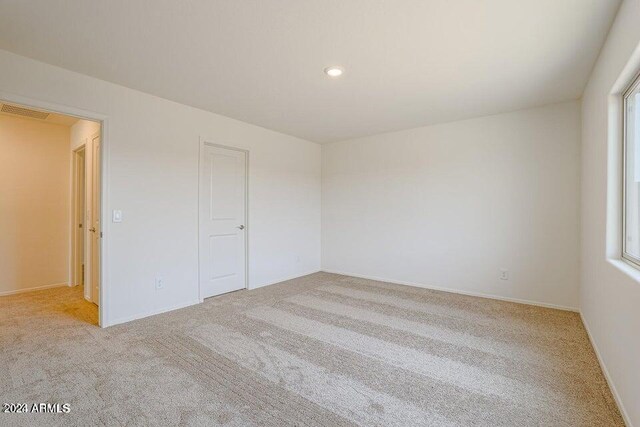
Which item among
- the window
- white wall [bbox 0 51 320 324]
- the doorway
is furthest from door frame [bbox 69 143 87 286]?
the window

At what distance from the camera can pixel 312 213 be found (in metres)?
5.64

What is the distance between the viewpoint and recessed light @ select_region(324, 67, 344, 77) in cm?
271

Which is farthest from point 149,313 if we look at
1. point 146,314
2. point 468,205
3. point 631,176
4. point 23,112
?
point 631,176

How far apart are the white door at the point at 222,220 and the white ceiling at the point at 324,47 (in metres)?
0.87

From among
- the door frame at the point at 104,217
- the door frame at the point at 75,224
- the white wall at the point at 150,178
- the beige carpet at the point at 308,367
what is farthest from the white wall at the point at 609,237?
the door frame at the point at 75,224

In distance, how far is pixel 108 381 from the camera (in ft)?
6.75

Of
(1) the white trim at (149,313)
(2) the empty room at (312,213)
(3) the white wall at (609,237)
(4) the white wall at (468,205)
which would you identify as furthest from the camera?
(4) the white wall at (468,205)

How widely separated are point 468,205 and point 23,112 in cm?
596

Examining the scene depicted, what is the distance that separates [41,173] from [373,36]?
200 inches

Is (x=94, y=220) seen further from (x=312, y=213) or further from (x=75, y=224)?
(x=312, y=213)

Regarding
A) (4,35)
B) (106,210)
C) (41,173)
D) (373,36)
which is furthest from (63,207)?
(373,36)

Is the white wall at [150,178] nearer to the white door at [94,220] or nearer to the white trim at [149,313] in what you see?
the white trim at [149,313]

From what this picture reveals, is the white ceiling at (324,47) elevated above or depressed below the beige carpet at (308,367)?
above

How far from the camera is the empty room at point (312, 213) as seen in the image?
1.90m
